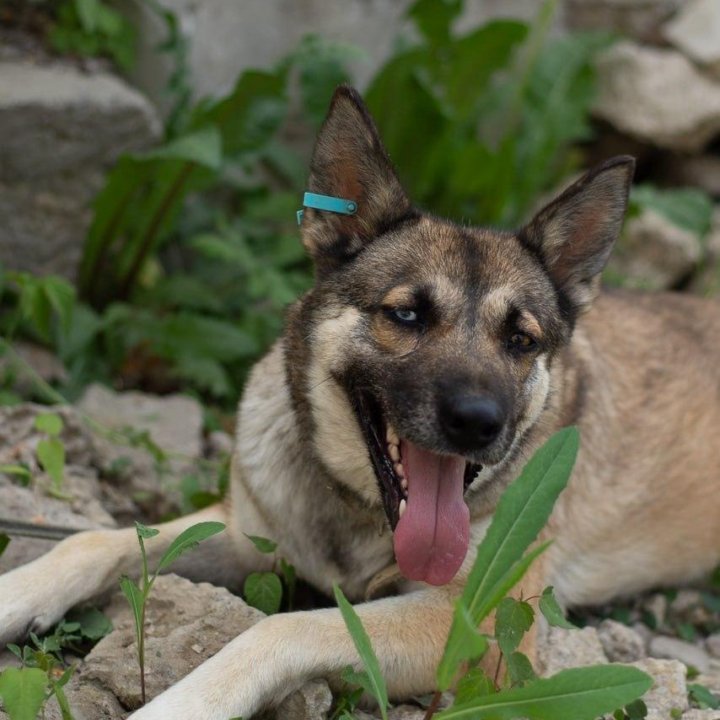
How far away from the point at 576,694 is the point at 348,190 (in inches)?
84.8

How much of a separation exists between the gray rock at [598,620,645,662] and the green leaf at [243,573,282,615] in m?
1.45

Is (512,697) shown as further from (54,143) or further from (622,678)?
(54,143)

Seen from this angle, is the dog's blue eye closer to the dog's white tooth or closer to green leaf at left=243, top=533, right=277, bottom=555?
the dog's white tooth

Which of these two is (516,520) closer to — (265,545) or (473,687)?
(473,687)

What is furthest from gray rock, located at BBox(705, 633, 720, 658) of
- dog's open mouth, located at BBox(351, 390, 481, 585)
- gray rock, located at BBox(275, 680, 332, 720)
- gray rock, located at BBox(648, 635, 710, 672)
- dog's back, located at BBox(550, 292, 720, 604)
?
gray rock, located at BBox(275, 680, 332, 720)

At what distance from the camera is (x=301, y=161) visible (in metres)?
8.04

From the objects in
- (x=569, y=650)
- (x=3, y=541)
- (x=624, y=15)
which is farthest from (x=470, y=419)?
(x=624, y=15)

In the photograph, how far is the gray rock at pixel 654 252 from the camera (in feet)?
28.5

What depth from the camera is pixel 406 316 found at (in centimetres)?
380

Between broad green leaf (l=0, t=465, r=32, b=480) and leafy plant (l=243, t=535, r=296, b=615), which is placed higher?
leafy plant (l=243, t=535, r=296, b=615)

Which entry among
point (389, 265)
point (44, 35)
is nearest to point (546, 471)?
point (389, 265)

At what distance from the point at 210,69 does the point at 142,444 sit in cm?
332

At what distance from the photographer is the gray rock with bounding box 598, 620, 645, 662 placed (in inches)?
173

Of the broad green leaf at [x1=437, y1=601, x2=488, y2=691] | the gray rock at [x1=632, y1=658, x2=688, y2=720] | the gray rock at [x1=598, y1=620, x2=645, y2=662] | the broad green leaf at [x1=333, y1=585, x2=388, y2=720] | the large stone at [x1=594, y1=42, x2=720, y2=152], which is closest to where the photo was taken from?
the broad green leaf at [x1=437, y1=601, x2=488, y2=691]
